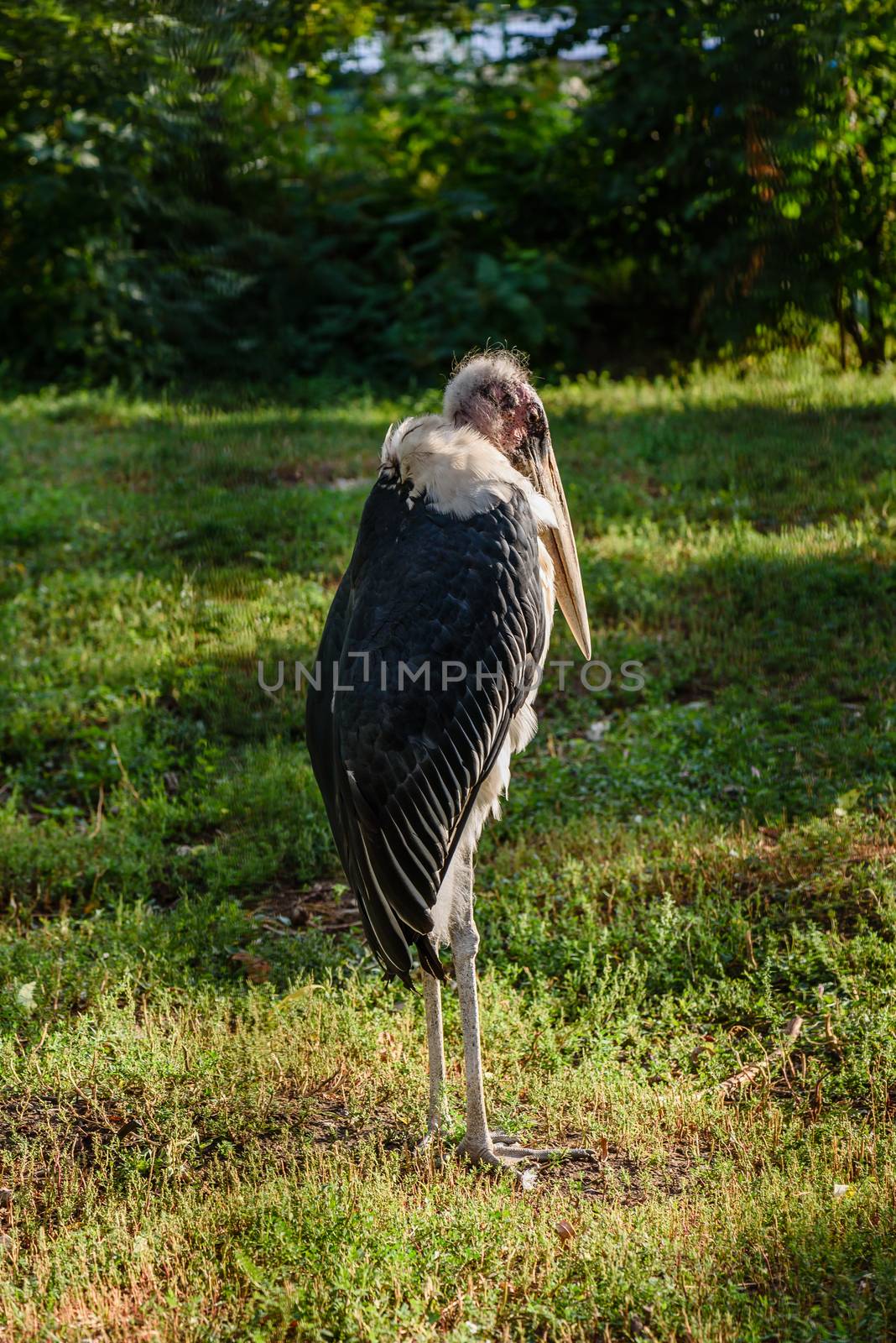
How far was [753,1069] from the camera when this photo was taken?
143 inches

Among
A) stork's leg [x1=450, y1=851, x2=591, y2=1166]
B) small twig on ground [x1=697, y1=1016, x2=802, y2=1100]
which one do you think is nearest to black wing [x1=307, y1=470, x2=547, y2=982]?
stork's leg [x1=450, y1=851, x2=591, y2=1166]

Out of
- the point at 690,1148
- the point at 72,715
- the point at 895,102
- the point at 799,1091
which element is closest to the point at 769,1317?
the point at 690,1148

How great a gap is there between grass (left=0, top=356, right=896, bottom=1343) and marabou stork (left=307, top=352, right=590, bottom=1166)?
0.47 metres

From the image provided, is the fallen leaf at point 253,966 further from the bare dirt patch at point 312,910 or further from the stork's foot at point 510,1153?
the stork's foot at point 510,1153

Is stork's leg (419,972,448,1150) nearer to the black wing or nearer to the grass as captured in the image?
the grass

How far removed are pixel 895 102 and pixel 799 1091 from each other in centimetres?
829

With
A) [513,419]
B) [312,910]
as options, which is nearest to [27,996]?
[312,910]

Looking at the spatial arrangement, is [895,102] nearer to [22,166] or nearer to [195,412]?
[195,412]

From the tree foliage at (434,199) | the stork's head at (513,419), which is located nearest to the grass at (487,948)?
the stork's head at (513,419)

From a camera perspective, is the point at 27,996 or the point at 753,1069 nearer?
the point at 753,1069

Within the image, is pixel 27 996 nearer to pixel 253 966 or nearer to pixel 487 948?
pixel 253 966

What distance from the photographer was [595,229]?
11562 millimetres

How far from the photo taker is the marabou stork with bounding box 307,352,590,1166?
3.22 metres

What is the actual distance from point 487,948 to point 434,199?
9.31 metres
